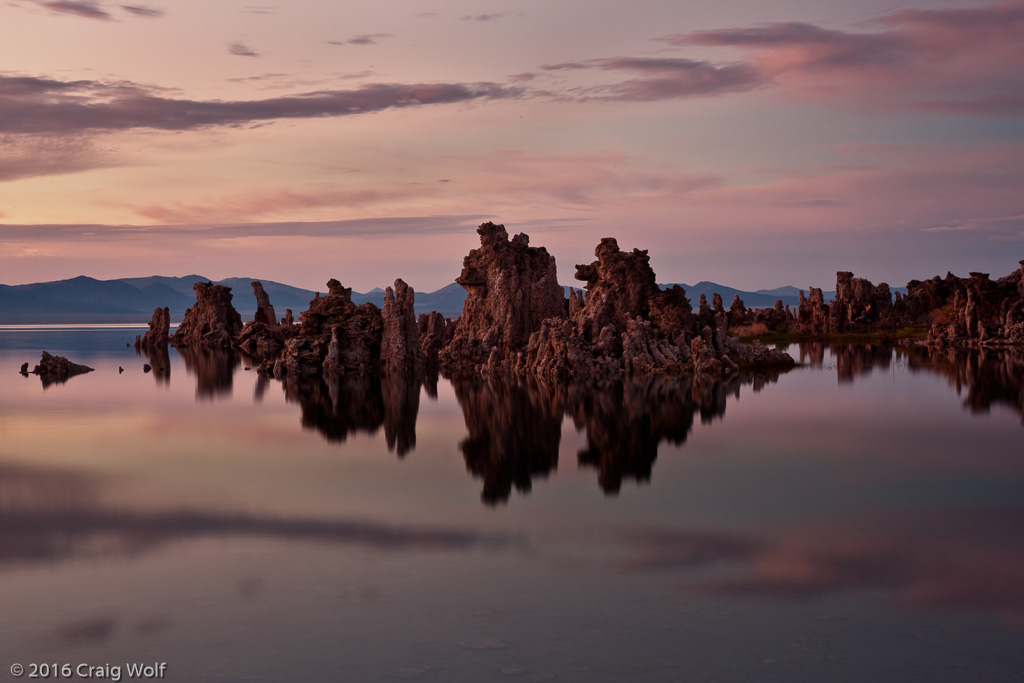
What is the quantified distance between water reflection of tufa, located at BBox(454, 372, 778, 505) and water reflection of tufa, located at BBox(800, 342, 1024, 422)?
823 cm

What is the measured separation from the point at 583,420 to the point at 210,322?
7161cm

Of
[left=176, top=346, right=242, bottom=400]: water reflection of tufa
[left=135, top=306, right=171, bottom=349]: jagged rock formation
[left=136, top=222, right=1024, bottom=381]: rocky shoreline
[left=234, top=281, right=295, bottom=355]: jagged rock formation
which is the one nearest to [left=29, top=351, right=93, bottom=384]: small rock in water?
[left=176, top=346, right=242, bottom=400]: water reflection of tufa

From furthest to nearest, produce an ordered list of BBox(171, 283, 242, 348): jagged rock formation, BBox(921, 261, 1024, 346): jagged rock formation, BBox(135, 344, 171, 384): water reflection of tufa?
BBox(171, 283, 242, 348): jagged rock formation, BBox(921, 261, 1024, 346): jagged rock formation, BBox(135, 344, 171, 384): water reflection of tufa

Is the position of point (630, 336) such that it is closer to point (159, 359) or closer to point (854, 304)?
point (159, 359)

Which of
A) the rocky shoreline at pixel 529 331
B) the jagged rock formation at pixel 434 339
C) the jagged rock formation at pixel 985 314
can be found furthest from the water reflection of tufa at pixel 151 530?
the jagged rock formation at pixel 985 314

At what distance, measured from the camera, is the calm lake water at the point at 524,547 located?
10734 millimetres

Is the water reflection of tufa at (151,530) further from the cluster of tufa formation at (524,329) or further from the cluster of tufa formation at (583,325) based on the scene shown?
the cluster of tufa formation at (524,329)

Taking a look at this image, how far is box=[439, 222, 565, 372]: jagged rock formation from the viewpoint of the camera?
5334cm

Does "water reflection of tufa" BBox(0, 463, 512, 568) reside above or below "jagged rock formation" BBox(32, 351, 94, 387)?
below

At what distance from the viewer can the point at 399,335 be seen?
172 ft

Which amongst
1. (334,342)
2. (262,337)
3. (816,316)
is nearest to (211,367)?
(334,342)

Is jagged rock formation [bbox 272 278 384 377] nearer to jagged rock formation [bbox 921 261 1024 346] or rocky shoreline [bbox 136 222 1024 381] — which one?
rocky shoreline [bbox 136 222 1024 381]

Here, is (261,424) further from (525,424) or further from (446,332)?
(446,332)

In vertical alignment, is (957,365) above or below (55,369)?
below
